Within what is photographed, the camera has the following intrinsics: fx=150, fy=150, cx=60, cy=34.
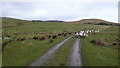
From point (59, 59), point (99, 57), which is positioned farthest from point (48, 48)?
point (99, 57)

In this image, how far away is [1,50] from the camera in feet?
75.8

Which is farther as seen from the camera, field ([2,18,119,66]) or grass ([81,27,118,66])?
field ([2,18,119,66])

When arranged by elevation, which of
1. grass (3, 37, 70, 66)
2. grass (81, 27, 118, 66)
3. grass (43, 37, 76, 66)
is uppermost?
grass (3, 37, 70, 66)

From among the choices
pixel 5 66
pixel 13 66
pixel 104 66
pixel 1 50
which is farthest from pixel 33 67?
pixel 1 50

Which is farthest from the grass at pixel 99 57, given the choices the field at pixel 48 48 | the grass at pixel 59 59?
the grass at pixel 59 59

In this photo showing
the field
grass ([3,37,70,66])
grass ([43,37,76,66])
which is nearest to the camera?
grass ([43,37,76,66])

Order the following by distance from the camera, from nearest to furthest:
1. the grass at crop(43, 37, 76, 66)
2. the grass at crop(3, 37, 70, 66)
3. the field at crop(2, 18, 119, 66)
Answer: the grass at crop(43, 37, 76, 66) < the grass at crop(3, 37, 70, 66) < the field at crop(2, 18, 119, 66)

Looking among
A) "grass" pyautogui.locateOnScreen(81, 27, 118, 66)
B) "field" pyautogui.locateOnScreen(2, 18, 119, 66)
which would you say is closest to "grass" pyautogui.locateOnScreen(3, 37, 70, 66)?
"field" pyautogui.locateOnScreen(2, 18, 119, 66)

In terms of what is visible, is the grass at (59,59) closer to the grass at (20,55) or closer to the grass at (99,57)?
the grass at (99,57)

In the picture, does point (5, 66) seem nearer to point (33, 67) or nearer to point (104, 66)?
point (33, 67)

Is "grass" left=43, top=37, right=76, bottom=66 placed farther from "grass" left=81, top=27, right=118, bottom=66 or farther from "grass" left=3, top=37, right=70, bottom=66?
"grass" left=3, top=37, right=70, bottom=66

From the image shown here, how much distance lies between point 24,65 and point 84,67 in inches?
241

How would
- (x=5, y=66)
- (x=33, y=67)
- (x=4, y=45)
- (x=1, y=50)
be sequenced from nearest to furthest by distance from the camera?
(x=33, y=67)
(x=5, y=66)
(x=1, y=50)
(x=4, y=45)

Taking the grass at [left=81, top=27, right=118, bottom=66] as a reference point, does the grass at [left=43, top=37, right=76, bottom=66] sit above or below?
above
